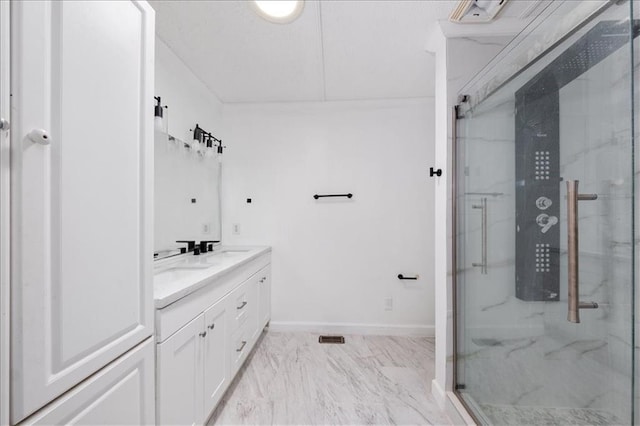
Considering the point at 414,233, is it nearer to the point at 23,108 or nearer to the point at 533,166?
the point at 533,166

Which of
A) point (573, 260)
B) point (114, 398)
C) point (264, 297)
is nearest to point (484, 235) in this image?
point (573, 260)

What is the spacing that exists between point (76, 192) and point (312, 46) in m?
1.58

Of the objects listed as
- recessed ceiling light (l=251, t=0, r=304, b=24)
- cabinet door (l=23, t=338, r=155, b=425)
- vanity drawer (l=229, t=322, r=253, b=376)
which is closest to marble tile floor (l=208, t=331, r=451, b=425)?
vanity drawer (l=229, t=322, r=253, b=376)

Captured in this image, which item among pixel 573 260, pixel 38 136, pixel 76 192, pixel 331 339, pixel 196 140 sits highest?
pixel 196 140

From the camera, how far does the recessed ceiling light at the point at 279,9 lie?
1.32m

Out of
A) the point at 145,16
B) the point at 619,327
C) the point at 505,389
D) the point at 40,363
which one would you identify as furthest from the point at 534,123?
the point at 40,363

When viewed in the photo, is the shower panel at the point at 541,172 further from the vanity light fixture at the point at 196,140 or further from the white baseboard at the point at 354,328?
the vanity light fixture at the point at 196,140

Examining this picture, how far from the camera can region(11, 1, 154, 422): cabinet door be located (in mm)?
523

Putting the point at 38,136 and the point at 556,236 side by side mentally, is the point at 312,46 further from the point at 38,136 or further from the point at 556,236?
the point at 556,236

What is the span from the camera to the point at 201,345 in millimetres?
1223

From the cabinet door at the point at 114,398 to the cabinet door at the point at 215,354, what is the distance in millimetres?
382

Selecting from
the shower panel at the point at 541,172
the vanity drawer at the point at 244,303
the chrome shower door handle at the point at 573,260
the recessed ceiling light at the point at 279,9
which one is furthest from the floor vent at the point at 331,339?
the recessed ceiling light at the point at 279,9

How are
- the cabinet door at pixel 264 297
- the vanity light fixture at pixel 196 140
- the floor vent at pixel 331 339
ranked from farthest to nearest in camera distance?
the floor vent at pixel 331 339
the cabinet door at pixel 264 297
the vanity light fixture at pixel 196 140

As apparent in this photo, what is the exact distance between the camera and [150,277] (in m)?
0.89
